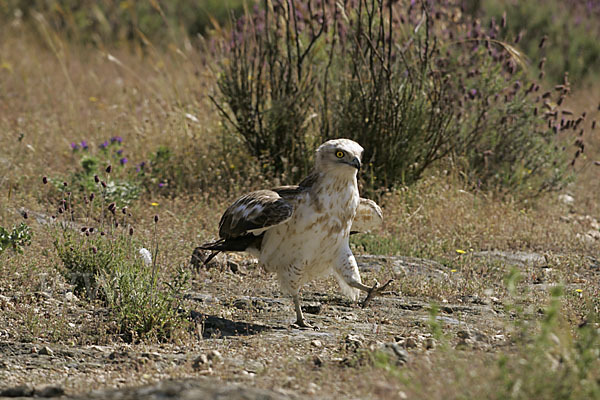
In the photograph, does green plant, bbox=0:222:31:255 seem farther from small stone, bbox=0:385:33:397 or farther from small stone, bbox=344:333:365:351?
small stone, bbox=344:333:365:351

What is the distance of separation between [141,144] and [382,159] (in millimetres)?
2965

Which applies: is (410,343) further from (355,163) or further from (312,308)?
(312,308)

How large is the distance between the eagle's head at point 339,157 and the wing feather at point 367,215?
72 centimetres

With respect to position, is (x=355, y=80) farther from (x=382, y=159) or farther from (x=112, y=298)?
(x=112, y=298)

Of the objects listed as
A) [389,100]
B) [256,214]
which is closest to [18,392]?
[256,214]

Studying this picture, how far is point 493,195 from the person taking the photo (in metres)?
8.80

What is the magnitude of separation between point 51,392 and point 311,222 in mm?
2029

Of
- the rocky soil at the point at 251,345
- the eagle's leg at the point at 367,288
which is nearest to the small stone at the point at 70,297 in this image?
the rocky soil at the point at 251,345

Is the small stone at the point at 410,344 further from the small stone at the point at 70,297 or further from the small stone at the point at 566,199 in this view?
the small stone at the point at 566,199

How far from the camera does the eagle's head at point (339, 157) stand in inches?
198

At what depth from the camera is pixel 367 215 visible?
5.83 m

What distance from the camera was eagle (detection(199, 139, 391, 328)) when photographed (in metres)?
5.08

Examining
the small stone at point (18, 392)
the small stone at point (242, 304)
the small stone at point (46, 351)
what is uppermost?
the small stone at point (18, 392)

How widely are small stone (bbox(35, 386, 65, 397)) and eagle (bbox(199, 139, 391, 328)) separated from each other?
1.80m
